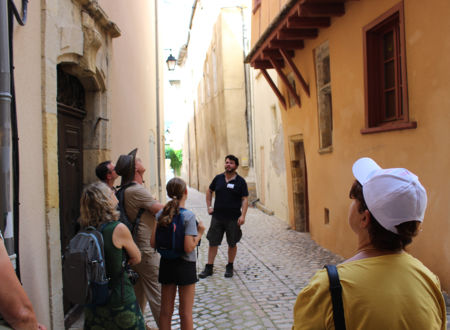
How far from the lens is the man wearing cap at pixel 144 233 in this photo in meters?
3.83

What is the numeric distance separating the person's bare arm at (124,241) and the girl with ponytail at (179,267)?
580 mm

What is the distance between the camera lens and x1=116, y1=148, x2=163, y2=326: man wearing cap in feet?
12.6

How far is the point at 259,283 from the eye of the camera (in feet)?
19.4

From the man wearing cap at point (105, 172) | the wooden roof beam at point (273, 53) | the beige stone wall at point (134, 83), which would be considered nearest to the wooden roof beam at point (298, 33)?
the wooden roof beam at point (273, 53)

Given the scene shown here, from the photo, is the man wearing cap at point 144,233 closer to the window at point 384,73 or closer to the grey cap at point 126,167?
the grey cap at point 126,167

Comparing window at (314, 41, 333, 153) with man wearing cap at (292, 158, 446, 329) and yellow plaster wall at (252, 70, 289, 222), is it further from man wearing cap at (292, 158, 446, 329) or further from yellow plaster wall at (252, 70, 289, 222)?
man wearing cap at (292, 158, 446, 329)

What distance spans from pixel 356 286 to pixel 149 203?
2.70m

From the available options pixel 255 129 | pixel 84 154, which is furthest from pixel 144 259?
pixel 255 129

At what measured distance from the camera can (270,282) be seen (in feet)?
19.5

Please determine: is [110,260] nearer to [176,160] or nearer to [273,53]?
[273,53]

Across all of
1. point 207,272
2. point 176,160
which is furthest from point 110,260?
point 176,160

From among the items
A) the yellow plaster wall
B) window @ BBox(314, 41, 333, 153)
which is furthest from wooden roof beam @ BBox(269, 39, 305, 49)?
the yellow plaster wall

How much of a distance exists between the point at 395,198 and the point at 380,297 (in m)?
0.31

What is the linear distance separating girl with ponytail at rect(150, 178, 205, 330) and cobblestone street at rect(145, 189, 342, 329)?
83cm
